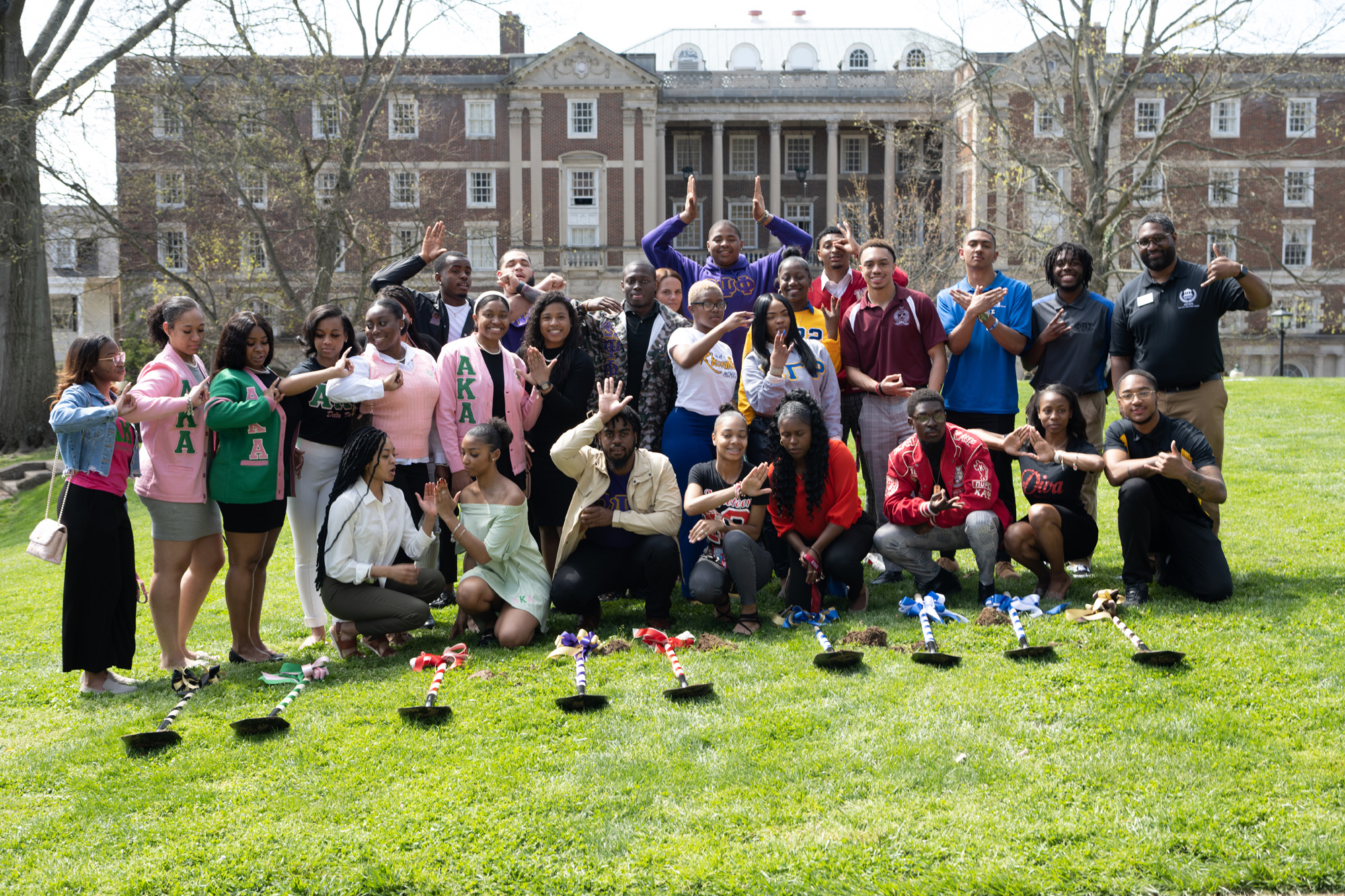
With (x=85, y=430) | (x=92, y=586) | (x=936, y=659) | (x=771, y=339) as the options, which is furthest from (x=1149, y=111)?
(x=92, y=586)

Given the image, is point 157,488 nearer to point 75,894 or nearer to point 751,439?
point 75,894

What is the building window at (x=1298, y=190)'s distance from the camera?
4703cm

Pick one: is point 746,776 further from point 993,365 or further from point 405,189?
point 405,189

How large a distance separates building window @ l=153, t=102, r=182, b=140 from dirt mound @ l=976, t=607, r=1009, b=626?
1928cm

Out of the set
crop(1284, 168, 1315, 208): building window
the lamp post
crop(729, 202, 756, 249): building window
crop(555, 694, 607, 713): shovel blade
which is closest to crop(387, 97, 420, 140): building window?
crop(729, 202, 756, 249): building window

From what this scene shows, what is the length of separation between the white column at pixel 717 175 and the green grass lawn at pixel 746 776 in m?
47.2

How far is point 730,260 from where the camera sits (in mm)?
7852

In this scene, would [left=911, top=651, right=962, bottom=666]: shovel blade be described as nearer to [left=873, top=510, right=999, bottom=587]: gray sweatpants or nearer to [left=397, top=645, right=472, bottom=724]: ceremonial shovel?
[left=873, top=510, right=999, bottom=587]: gray sweatpants

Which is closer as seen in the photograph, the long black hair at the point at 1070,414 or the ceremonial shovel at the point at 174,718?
the ceremonial shovel at the point at 174,718

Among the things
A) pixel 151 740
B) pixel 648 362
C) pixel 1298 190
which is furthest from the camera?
pixel 1298 190

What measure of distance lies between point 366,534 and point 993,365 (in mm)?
4396

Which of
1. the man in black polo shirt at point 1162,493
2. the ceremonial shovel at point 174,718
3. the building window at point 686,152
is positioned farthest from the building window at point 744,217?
the ceremonial shovel at point 174,718

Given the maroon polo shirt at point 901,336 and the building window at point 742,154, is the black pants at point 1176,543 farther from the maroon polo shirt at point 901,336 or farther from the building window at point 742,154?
the building window at point 742,154

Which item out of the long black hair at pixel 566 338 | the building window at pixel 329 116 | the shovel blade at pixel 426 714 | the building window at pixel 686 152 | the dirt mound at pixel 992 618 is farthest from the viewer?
the building window at pixel 686 152
